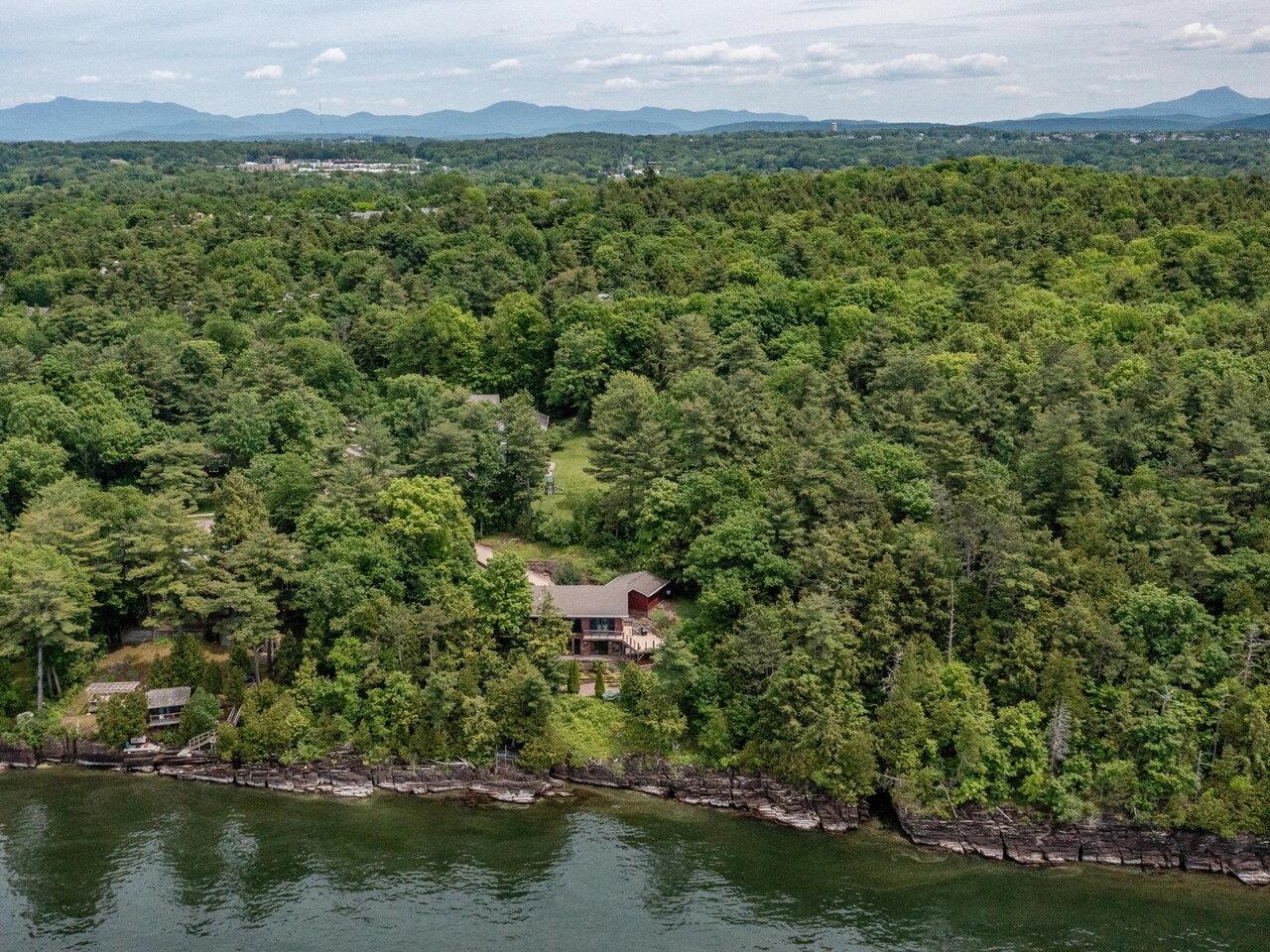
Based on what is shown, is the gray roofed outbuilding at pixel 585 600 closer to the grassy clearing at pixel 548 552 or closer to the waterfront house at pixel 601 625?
the waterfront house at pixel 601 625

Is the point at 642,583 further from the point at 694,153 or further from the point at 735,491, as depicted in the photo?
the point at 694,153

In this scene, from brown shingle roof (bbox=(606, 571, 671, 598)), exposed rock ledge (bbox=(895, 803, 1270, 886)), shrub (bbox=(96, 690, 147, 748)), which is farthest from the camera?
brown shingle roof (bbox=(606, 571, 671, 598))

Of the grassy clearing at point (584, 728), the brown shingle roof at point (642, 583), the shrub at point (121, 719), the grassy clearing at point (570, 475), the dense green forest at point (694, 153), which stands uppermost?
the dense green forest at point (694, 153)

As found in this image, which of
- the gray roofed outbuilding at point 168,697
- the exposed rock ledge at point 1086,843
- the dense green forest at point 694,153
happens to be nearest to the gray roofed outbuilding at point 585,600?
the gray roofed outbuilding at point 168,697

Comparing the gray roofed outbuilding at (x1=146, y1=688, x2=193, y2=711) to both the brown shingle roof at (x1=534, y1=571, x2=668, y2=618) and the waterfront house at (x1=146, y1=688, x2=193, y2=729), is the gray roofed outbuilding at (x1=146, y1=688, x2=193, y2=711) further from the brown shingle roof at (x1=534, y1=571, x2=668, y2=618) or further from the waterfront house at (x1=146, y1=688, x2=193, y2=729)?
the brown shingle roof at (x1=534, y1=571, x2=668, y2=618)

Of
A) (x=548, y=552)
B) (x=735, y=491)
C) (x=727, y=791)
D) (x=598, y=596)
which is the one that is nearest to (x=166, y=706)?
(x=598, y=596)

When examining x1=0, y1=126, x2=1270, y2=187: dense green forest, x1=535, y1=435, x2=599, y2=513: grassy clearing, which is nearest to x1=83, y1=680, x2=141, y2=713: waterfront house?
x1=535, y1=435, x2=599, y2=513: grassy clearing

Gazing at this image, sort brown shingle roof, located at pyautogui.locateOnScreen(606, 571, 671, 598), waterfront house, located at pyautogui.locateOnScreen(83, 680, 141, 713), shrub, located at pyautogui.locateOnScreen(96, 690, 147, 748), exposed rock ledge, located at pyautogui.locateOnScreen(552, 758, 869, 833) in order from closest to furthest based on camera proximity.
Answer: exposed rock ledge, located at pyautogui.locateOnScreen(552, 758, 869, 833)
shrub, located at pyautogui.locateOnScreen(96, 690, 147, 748)
waterfront house, located at pyautogui.locateOnScreen(83, 680, 141, 713)
brown shingle roof, located at pyautogui.locateOnScreen(606, 571, 671, 598)

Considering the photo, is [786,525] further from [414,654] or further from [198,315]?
[198,315]
